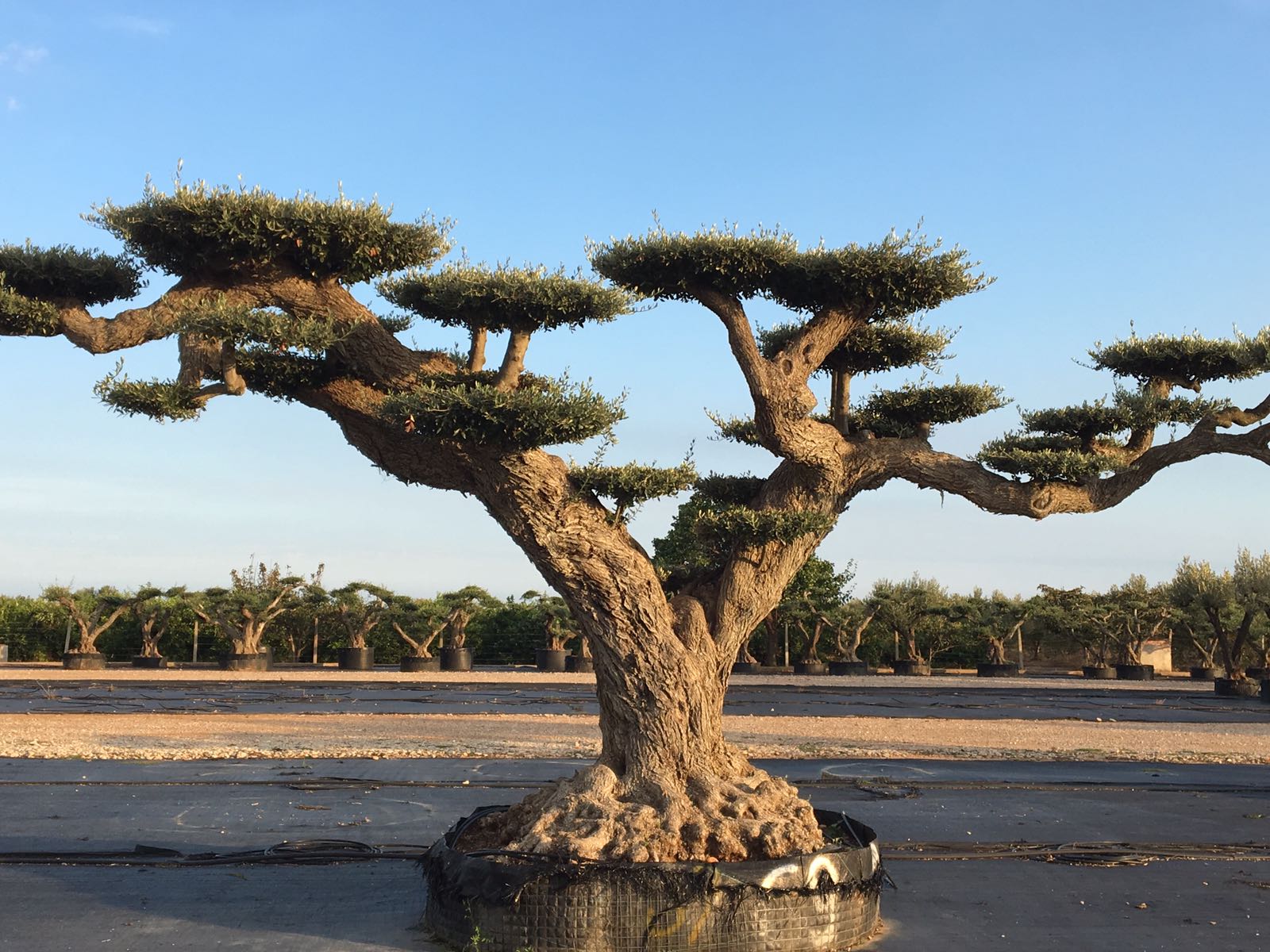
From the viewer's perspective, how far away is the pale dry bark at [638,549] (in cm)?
598

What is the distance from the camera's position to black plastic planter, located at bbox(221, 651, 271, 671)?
32.8 metres

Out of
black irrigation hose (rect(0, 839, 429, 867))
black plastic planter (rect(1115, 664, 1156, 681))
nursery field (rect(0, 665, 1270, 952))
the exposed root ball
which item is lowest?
black plastic planter (rect(1115, 664, 1156, 681))

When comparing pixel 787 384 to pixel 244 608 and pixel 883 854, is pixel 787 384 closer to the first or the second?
pixel 883 854

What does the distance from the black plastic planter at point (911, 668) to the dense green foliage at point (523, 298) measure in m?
33.5

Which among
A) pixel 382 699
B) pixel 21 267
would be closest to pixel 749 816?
pixel 21 267

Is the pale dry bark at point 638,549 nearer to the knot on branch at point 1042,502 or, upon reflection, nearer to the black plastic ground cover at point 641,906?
the knot on branch at point 1042,502

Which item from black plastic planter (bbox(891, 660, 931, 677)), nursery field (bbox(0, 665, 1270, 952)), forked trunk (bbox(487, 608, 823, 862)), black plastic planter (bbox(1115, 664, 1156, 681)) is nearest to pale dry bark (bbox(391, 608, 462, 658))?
nursery field (bbox(0, 665, 1270, 952))

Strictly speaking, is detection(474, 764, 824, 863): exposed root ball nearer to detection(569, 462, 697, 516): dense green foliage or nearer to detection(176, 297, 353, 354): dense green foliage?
detection(569, 462, 697, 516): dense green foliage

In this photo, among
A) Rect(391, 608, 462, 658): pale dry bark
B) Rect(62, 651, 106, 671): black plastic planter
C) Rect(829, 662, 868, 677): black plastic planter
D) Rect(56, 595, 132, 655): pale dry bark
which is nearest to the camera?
Rect(62, 651, 106, 671): black plastic planter

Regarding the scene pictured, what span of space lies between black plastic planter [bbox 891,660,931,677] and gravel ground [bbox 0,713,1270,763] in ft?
61.2

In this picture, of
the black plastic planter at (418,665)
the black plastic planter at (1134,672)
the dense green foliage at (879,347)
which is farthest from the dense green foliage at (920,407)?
the black plastic planter at (1134,672)

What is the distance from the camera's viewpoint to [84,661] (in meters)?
32.4

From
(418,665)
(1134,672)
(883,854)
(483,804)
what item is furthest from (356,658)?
(883,854)

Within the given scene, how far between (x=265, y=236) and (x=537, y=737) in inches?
406
